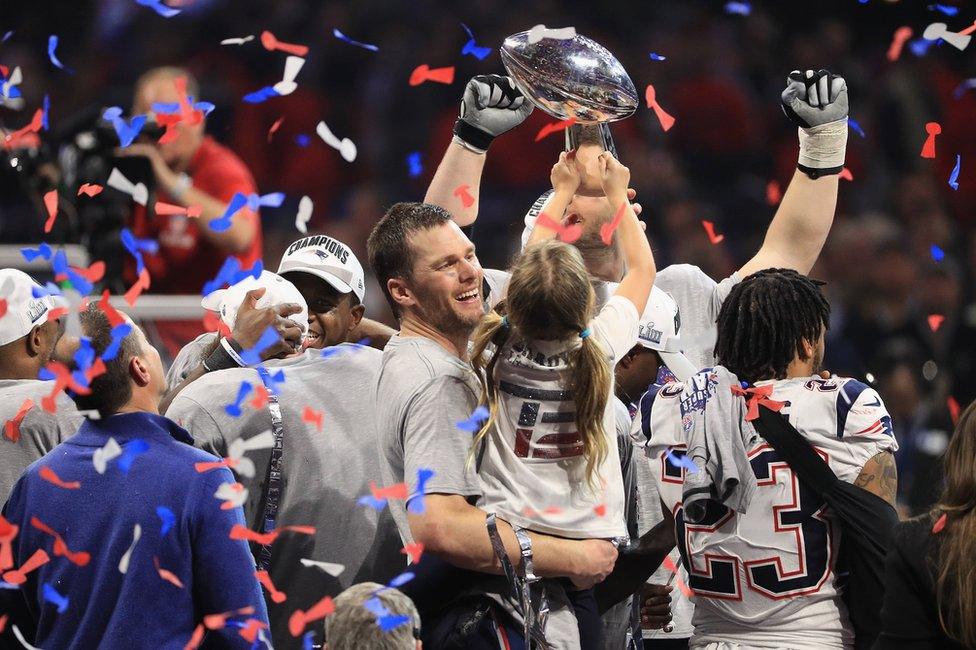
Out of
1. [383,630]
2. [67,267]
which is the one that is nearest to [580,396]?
[383,630]

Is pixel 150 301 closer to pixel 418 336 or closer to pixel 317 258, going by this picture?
pixel 317 258

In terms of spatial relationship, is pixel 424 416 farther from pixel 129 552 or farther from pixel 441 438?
pixel 129 552

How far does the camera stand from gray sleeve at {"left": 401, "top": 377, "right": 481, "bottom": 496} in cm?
264

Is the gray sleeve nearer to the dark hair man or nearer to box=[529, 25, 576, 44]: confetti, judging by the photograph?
the dark hair man

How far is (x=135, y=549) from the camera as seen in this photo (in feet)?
8.55

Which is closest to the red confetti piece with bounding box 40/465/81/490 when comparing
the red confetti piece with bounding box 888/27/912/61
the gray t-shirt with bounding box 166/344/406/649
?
the gray t-shirt with bounding box 166/344/406/649

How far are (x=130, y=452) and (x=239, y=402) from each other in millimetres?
528

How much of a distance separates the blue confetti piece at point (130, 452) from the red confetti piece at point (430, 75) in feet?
17.3

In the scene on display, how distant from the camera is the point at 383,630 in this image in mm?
2551

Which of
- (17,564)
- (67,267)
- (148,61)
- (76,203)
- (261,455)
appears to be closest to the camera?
(17,564)

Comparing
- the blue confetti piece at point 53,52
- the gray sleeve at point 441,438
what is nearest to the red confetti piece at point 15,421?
the gray sleeve at point 441,438

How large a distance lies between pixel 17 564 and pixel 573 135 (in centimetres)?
158

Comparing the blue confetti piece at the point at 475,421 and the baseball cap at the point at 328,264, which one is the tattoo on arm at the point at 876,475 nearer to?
the blue confetti piece at the point at 475,421

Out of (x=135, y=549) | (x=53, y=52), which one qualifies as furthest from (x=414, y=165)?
(x=135, y=549)
